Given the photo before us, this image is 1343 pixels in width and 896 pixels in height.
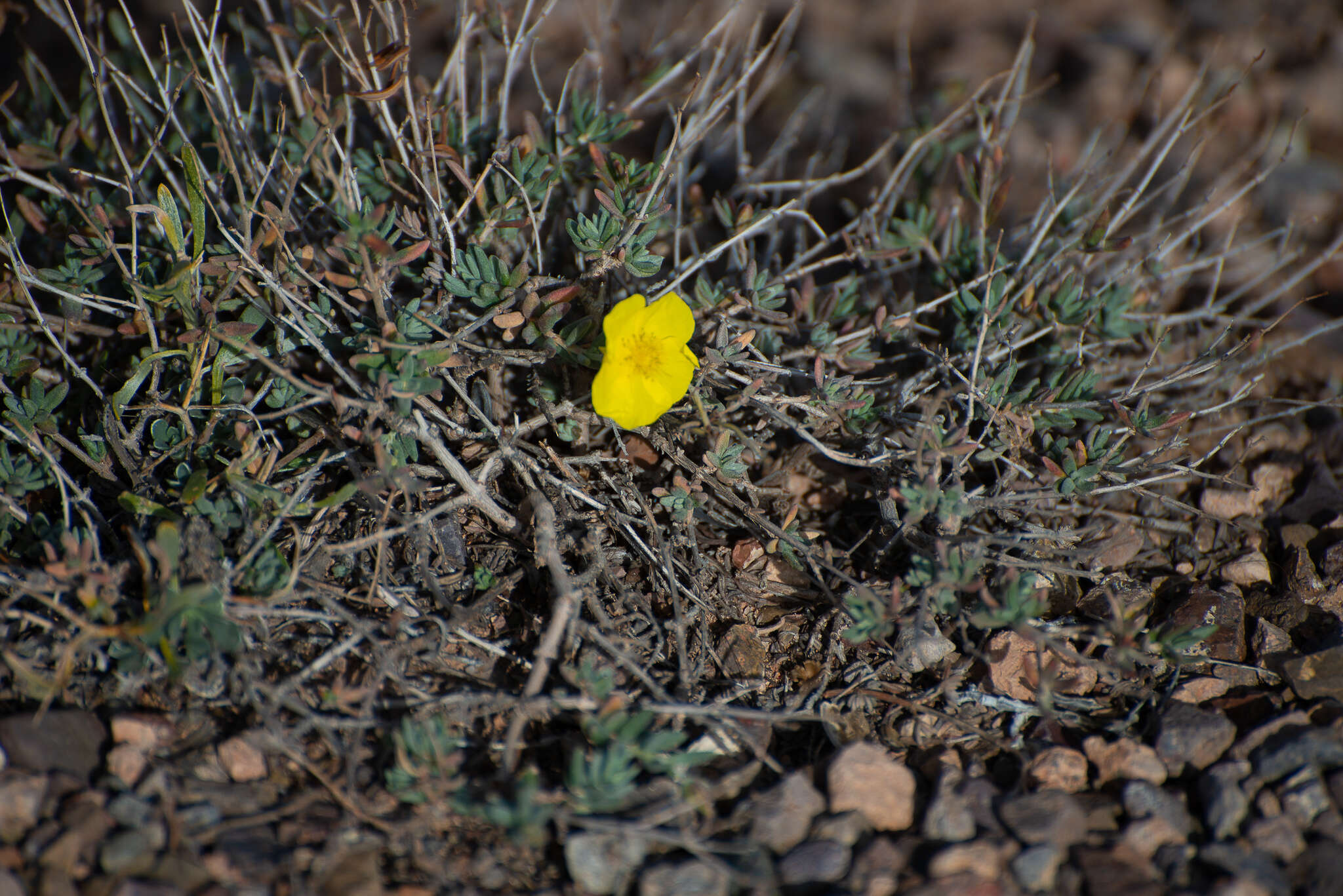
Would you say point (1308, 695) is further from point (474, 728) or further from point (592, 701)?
point (474, 728)

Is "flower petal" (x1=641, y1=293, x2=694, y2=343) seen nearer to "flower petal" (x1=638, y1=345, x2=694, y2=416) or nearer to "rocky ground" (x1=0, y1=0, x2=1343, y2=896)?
"flower petal" (x1=638, y1=345, x2=694, y2=416)

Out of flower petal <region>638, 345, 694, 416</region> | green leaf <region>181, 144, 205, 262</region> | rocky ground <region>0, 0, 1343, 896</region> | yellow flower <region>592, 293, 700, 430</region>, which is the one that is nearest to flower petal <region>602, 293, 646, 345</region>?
yellow flower <region>592, 293, 700, 430</region>

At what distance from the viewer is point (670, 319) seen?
198cm

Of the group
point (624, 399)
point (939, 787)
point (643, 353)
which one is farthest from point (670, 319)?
point (939, 787)

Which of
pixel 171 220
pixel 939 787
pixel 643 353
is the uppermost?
pixel 171 220

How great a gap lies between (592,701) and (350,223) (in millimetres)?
1078

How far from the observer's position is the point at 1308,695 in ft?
6.17

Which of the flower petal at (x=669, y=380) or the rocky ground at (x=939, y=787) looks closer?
the rocky ground at (x=939, y=787)

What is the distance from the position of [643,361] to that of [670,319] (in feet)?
0.42

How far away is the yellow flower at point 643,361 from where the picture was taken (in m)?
1.88

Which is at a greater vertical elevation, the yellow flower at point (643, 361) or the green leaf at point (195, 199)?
the green leaf at point (195, 199)

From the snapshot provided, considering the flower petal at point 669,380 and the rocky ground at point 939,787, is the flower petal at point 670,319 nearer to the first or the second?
the flower petal at point 669,380

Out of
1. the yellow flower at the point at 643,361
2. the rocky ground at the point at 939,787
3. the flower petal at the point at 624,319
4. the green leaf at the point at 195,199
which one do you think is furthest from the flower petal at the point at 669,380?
the green leaf at the point at 195,199

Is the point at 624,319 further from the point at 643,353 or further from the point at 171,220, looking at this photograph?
the point at 171,220
